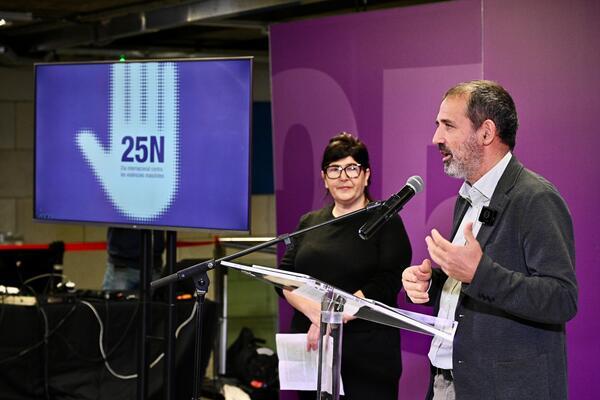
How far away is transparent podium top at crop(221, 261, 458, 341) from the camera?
94.0 inches

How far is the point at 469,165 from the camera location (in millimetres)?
2664

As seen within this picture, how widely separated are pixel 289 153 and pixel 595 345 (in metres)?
1.91

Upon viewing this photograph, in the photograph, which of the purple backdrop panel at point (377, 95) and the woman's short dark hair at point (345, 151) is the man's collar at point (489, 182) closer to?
the woman's short dark hair at point (345, 151)

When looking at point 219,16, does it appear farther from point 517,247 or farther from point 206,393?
point 517,247

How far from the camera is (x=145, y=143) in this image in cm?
408

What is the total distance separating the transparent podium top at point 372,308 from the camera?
2.39m

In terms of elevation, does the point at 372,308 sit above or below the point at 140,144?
below

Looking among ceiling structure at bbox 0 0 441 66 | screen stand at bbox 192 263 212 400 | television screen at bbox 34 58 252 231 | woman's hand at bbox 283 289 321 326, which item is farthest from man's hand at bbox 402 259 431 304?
ceiling structure at bbox 0 0 441 66

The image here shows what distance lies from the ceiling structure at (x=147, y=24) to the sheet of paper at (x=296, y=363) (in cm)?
286

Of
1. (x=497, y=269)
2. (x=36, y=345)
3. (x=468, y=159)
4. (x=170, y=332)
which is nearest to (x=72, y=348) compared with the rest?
(x=36, y=345)

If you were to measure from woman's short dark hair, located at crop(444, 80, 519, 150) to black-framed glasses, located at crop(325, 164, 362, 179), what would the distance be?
1170mm

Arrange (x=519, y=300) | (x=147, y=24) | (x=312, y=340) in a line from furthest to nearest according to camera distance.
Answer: (x=147, y=24) → (x=312, y=340) → (x=519, y=300)

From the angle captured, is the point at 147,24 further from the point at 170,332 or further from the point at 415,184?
the point at 415,184

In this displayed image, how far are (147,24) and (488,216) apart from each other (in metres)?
5.23
